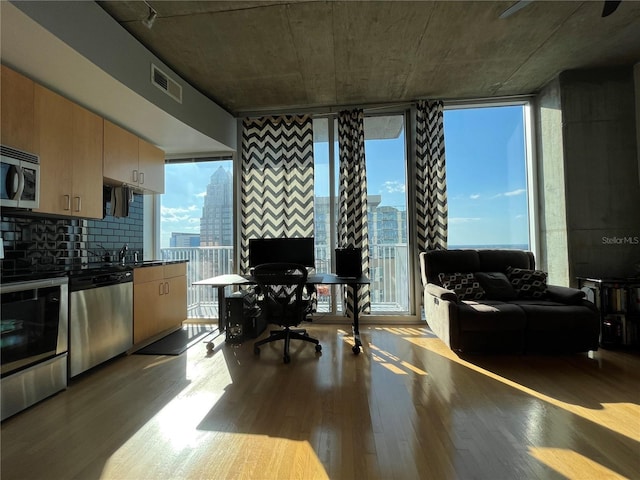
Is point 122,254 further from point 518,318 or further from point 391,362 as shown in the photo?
point 518,318

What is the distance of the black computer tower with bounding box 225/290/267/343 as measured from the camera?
3234 millimetres

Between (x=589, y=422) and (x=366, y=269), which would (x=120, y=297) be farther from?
(x=589, y=422)

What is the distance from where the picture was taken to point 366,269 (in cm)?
386

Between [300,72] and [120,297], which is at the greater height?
[300,72]

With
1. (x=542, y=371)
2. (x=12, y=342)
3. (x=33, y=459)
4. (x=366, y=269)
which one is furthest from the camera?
(x=366, y=269)

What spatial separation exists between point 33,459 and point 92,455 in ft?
0.93

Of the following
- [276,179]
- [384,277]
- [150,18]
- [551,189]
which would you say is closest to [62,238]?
[150,18]

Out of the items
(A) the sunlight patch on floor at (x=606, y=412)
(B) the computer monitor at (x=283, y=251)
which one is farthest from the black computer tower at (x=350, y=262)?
(A) the sunlight patch on floor at (x=606, y=412)

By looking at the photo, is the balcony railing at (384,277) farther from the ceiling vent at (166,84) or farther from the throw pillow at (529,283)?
the ceiling vent at (166,84)

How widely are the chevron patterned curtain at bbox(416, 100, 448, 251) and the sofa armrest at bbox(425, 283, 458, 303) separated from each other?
2.20 ft

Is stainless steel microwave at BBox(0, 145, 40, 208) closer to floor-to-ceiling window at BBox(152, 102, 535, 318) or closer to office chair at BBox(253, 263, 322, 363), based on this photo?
office chair at BBox(253, 263, 322, 363)

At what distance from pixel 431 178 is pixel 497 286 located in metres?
1.50

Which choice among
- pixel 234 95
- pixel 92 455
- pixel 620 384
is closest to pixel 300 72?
pixel 234 95

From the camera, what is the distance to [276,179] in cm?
398
